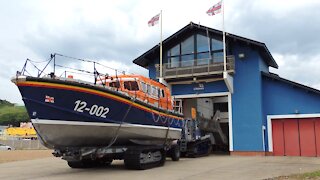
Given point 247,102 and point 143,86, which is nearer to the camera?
point 143,86

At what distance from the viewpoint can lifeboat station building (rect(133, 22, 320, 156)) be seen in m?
24.1

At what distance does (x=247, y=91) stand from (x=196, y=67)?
3.83 metres

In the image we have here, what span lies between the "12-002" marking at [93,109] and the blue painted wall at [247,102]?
13.7 meters

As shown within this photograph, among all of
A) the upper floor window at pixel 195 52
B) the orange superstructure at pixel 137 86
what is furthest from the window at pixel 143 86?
the upper floor window at pixel 195 52

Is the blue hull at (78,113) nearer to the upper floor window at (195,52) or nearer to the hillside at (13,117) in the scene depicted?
the upper floor window at (195,52)

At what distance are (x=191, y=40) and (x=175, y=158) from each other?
10.4 m

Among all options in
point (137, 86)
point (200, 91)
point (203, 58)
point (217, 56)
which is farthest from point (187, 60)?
point (137, 86)

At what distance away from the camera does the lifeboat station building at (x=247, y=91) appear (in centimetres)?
2412

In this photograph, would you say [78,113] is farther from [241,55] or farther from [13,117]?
[13,117]

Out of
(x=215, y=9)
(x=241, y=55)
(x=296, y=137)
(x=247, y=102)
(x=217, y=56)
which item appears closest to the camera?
(x=296, y=137)

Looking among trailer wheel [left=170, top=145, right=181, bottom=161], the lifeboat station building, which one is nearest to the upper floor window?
the lifeboat station building

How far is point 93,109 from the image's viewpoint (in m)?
13.1

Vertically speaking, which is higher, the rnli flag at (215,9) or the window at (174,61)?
the rnli flag at (215,9)

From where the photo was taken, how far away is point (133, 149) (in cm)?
1453
